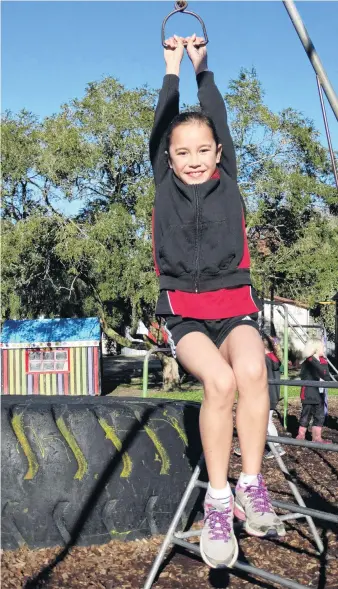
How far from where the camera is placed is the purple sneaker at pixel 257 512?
2811 mm

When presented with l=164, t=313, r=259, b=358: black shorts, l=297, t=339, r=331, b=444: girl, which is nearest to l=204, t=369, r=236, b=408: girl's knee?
l=164, t=313, r=259, b=358: black shorts

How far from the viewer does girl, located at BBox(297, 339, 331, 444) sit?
9695mm

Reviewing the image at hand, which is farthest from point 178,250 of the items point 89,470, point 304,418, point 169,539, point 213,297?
point 304,418

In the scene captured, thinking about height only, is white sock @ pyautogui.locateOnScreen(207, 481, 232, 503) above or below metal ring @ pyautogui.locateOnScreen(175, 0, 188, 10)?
below

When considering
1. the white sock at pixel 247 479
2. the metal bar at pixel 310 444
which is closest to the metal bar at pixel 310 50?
the metal bar at pixel 310 444

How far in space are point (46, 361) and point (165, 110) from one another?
21.5 meters

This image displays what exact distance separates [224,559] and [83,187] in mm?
20692

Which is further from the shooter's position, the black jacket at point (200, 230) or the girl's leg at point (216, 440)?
the black jacket at point (200, 230)

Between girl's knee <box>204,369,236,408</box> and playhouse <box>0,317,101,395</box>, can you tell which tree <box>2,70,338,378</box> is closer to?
playhouse <box>0,317,101,395</box>

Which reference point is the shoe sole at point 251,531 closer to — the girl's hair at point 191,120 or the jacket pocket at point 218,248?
the jacket pocket at point 218,248

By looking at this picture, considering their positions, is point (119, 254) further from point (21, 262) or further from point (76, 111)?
point (76, 111)

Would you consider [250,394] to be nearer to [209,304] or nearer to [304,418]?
[209,304]

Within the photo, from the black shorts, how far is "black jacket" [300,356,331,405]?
22.9 ft

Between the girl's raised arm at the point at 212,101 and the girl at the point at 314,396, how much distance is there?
6868 millimetres
